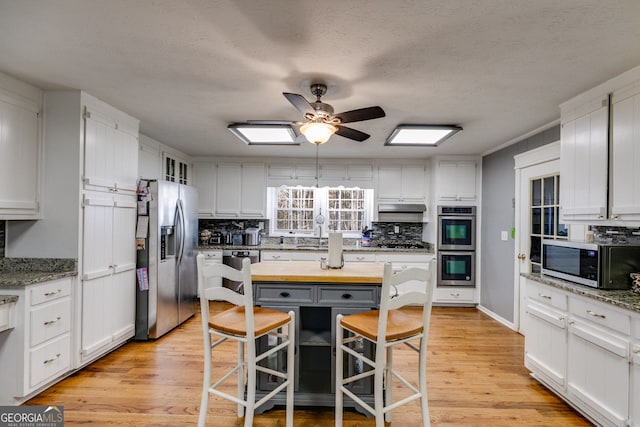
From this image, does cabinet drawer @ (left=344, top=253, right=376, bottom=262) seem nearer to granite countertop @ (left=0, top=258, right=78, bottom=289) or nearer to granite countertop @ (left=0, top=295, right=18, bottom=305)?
granite countertop @ (left=0, top=258, right=78, bottom=289)

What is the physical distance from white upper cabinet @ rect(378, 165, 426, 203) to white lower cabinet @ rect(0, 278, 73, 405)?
423 centimetres

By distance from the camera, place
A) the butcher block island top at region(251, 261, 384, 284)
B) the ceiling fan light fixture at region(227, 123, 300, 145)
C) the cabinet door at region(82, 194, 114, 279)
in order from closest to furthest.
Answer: the butcher block island top at region(251, 261, 384, 284)
the cabinet door at region(82, 194, 114, 279)
the ceiling fan light fixture at region(227, 123, 300, 145)

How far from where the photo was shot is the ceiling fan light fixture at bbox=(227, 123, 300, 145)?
133 inches

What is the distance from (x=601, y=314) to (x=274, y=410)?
223 centimetres

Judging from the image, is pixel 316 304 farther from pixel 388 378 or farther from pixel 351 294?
pixel 388 378

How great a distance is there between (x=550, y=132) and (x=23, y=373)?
5001 mm

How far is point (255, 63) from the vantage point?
2211mm

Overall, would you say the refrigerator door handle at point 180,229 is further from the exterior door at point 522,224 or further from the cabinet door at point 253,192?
the exterior door at point 522,224

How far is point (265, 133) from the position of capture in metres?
3.69

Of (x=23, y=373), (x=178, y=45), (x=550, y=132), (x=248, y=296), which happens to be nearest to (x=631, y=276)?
(x=550, y=132)

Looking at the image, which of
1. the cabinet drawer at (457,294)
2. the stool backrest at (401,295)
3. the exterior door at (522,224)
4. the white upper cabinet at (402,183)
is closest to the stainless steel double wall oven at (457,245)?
the cabinet drawer at (457,294)

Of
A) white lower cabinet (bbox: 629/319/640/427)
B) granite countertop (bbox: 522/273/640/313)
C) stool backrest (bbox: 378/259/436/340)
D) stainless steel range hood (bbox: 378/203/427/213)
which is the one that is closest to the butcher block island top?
stool backrest (bbox: 378/259/436/340)

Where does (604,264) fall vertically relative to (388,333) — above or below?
above

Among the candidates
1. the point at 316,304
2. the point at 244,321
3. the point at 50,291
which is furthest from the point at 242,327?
the point at 50,291
